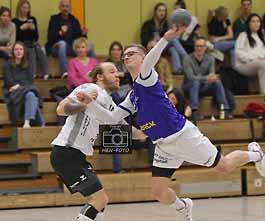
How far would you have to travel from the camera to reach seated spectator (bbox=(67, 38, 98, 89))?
44.2ft

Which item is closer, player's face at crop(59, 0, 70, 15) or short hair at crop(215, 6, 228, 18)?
player's face at crop(59, 0, 70, 15)

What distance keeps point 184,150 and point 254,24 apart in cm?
747

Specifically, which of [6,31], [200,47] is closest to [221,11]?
[200,47]

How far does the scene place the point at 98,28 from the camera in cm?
1602

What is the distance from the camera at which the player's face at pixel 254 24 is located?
15078mm

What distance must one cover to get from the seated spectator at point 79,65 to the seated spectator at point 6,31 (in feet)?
3.80

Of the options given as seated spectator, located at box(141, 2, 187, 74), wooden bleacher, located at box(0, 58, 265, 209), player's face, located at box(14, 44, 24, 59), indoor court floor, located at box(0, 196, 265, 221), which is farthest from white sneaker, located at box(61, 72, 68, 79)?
indoor court floor, located at box(0, 196, 265, 221)

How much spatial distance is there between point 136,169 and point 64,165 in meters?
5.02

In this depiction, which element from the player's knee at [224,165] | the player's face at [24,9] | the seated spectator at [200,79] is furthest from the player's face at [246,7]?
the player's knee at [224,165]

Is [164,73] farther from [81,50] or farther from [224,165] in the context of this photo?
[224,165]

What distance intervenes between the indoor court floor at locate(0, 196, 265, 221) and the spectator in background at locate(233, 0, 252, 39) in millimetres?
4603

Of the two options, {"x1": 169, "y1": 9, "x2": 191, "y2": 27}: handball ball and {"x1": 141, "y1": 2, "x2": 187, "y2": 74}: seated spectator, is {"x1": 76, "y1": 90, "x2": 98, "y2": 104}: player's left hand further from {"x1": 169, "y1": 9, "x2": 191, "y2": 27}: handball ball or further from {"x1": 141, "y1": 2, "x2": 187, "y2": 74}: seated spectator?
{"x1": 141, "y1": 2, "x2": 187, "y2": 74}: seated spectator

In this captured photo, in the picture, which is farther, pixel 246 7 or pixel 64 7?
pixel 246 7

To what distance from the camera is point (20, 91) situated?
12945 mm
